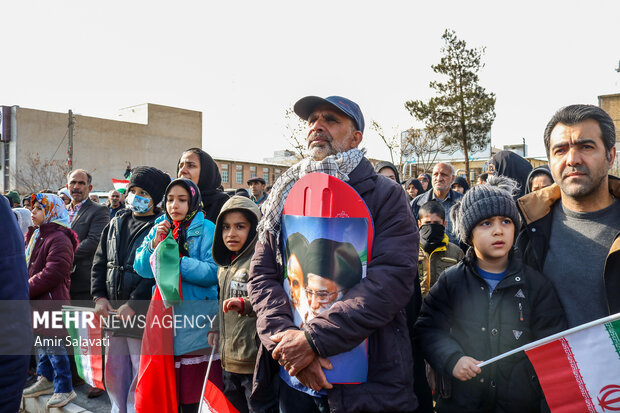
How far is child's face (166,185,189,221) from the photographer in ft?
11.4

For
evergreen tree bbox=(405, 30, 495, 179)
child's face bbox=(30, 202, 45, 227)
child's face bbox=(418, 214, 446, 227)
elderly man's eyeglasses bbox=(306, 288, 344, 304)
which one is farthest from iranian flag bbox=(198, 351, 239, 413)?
evergreen tree bbox=(405, 30, 495, 179)

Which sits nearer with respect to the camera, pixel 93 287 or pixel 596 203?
pixel 596 203

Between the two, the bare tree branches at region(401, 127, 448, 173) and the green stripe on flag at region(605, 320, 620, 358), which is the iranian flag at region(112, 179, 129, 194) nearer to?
the green stripe on flag at region(605, 320, 620, 358)

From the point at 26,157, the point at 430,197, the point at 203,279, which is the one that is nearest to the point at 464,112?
the point at 430,197

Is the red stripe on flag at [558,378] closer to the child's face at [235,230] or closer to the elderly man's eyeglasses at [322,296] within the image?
the elderly man's eyeglasses at [322,296]

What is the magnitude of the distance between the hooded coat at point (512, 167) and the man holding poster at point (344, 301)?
9.59 ft

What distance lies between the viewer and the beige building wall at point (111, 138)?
41.3 meters

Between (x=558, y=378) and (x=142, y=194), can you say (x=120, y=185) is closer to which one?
(x=142, y=194)

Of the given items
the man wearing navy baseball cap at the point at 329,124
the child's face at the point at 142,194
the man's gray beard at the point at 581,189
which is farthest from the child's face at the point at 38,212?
the man's gray beard at the point at 581,189

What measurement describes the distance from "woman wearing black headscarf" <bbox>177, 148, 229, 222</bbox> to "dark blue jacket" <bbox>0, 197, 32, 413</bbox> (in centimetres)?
200

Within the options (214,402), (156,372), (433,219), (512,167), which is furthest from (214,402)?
(512,167)

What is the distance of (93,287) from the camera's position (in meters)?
3.84

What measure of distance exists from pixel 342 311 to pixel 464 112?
22.4 m

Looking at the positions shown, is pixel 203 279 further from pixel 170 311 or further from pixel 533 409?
pixel 533 409
